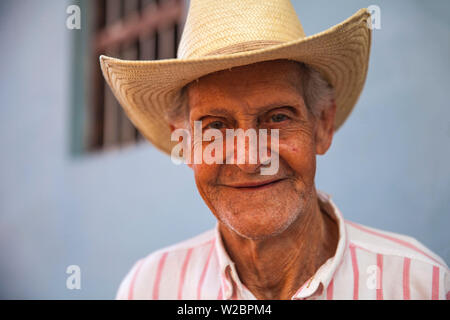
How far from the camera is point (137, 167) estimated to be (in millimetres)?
3008

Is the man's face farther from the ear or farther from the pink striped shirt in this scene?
the pink striped shirt

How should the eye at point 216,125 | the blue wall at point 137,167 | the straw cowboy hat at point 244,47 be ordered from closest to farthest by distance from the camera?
the straw cowboy hat at point 244,47 → the eye at point 216,125 → the blue wall at point 137,167

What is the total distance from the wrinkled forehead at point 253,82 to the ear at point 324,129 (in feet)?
0.51

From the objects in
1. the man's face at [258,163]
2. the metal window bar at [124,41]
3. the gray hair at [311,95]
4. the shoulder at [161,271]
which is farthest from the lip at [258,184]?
the metal window bar at [124,41]

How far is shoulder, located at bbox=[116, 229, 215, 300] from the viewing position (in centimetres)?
170

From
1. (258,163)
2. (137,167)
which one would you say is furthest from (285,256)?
(137,167)

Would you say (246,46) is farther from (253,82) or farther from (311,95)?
(311,95)

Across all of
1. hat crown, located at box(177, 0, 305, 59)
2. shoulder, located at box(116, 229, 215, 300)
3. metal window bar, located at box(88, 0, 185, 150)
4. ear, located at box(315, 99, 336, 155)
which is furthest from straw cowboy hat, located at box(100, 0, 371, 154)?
metal window bar, located at box(88, 0, 185, 150)

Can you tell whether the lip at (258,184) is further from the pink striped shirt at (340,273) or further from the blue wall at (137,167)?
the blue wall at (137,167)

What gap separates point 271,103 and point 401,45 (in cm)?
67

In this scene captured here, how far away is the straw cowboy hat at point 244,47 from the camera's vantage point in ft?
4.25

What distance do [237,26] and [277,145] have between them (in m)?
0.35

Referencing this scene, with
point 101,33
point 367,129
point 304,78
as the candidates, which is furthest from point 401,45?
point 101,33
